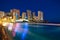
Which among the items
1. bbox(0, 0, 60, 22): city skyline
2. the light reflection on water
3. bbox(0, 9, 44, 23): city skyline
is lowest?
the light reflection on water

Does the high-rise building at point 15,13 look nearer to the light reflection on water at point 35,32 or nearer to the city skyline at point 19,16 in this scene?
the city skyline at point 19,16

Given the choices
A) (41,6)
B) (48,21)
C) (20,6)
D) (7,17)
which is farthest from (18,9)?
(48,21)

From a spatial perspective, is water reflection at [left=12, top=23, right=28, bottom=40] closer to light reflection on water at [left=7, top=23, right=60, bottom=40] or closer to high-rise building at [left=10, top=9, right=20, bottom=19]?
light reflection on water at [left=7, top=23, right=60, bottom=40]

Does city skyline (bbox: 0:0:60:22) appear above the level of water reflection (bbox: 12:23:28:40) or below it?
above

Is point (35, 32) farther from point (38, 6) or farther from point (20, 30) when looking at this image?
point (38, 6)

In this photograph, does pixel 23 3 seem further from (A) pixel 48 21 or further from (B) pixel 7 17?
(A) pixel 48 21

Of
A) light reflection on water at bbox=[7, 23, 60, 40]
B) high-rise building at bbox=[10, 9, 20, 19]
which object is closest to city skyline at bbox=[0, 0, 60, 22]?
high-rise building at bbox=[10, 9, 20, 19]

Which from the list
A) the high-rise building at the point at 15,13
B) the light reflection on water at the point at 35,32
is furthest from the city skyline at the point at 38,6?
the light reflection on water at the point at 35,32

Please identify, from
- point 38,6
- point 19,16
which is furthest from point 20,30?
point 38,6
